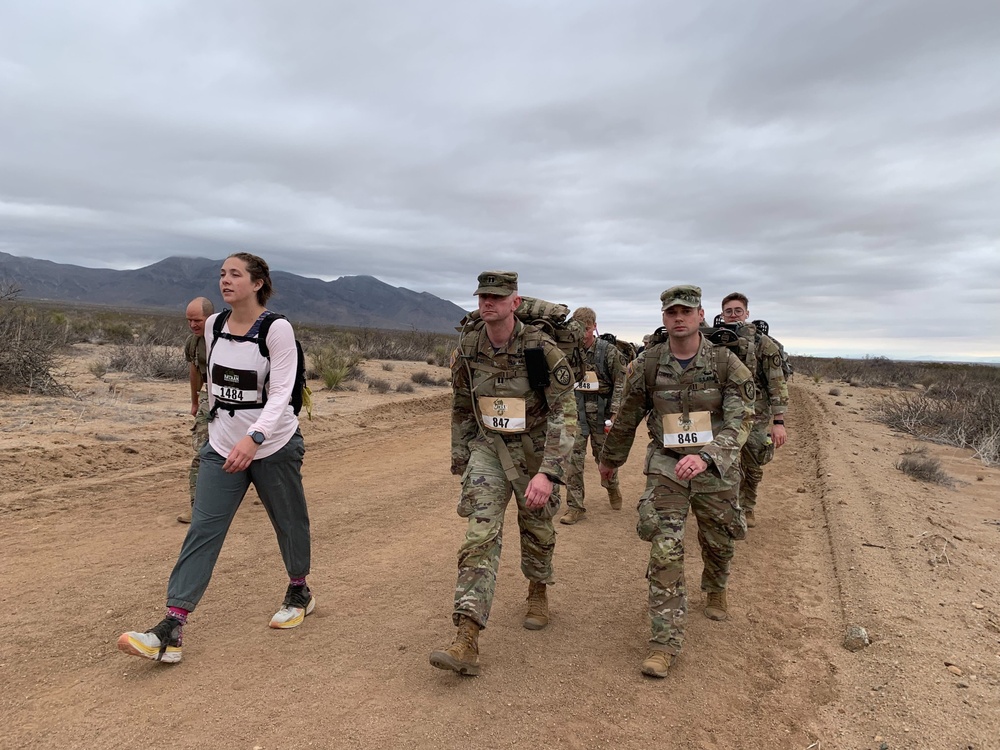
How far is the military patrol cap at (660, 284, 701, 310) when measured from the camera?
376cm

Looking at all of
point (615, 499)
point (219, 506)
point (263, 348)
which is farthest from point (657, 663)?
point (615, 499)

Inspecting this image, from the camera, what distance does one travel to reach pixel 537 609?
162 inches

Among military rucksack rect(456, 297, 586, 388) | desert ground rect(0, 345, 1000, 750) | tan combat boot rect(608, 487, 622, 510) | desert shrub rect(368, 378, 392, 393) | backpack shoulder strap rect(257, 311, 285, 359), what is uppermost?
military rucksack rect(456, 297, 586, 388)

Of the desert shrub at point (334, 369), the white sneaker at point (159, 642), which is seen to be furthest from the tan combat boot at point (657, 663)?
the desert shrub at point (334, 369)

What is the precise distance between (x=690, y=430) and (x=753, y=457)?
272 centimetres

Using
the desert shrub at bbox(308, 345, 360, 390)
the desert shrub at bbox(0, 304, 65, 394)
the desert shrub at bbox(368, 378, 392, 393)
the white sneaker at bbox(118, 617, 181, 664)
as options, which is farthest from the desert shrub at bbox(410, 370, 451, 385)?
the white sneaker at bbox(118, 617, 181, 664)

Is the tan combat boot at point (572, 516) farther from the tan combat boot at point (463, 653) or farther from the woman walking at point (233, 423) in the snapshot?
the woman walking at point (233, 423)

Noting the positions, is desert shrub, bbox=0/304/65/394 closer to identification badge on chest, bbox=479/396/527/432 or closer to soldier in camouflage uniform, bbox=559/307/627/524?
soldier in camouflage uniform, bbox=559/307/627/524

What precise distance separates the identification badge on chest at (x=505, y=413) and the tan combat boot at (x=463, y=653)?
3.68 ft

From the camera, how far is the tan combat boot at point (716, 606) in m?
4.25

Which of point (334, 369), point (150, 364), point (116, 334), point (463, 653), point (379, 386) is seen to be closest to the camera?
point (463, 653)

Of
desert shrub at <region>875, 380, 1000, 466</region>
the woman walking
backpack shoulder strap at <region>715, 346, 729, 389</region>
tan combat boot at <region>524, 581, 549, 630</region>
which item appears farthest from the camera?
desert shrub at <region>875, 380, 1000, 466</region>

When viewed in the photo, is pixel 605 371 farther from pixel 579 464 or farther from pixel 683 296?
pixel 683 296

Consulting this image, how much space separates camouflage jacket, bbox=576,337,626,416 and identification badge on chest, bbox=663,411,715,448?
2.68 metres
